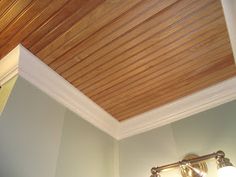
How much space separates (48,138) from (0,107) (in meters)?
0.26

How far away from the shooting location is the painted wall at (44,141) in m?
0.98

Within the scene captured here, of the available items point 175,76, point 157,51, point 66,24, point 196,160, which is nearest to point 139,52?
point 157,51

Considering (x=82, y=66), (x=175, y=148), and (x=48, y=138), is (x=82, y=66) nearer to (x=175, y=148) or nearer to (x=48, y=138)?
(x=48, y=138)

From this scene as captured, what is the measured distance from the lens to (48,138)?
1.15 m

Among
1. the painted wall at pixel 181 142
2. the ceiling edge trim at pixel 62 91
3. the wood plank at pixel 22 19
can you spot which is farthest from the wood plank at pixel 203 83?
the wood plank at pixel 22 19

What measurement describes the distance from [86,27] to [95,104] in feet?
1.83

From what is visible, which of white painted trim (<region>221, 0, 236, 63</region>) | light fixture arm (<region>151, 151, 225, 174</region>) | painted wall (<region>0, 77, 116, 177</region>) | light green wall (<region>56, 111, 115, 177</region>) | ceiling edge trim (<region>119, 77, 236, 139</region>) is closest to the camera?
white painted trim (<region>221, 0, 236, 63</region>)

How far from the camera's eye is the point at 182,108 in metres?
1.42

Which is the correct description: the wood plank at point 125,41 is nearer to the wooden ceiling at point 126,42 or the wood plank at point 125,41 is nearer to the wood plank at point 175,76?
the wooden ceiling at point 126,42

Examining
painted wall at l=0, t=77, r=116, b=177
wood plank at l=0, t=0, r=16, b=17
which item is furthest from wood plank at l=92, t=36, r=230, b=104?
wood plank at l=0, t=0, r=16, b=17

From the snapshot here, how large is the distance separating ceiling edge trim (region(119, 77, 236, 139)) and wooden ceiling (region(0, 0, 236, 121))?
4 centimetres

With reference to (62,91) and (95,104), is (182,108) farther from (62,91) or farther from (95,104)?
(62,91)

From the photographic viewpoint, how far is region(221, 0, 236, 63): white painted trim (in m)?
0.88

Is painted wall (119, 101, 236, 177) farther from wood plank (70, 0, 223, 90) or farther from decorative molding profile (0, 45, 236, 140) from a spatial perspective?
wood plank (70, 0, 223, 90)
